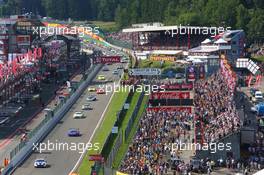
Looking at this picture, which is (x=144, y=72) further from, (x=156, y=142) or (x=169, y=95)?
(x=156, y=142)

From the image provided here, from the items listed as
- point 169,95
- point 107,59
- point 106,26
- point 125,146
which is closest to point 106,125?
point 169,95

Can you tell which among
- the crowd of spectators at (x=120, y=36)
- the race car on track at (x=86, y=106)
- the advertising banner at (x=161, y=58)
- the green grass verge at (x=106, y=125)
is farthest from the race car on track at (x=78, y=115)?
the crowd of spectators at (x=120, y=36)

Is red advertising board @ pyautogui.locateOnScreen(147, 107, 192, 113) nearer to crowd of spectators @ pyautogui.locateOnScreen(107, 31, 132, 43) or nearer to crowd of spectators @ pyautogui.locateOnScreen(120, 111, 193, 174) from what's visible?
crowd of spectators @ pyautogui.locateOnScreen(120, 111, 193, 174)

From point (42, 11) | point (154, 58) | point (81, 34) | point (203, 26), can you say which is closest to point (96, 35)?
point (81, 34)

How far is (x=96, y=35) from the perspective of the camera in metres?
136

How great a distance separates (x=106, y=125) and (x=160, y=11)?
8717 cm

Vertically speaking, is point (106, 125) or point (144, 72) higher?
point (144, 72)

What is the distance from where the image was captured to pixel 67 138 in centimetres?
5650

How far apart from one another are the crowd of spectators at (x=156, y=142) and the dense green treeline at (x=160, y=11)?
59448 millimetres

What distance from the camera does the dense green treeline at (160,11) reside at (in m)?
119

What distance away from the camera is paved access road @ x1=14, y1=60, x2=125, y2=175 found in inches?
1859

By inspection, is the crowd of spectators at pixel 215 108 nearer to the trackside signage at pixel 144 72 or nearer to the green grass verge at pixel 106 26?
the trackside signage at pixel 144 72

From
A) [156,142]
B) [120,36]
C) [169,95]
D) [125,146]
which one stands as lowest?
[120,36]

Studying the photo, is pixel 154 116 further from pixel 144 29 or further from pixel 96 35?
pixel 96 35
